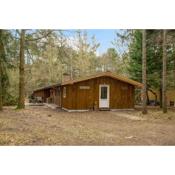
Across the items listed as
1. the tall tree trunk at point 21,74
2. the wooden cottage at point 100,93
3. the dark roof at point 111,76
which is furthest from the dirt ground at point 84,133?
the wooden cottage at point 100,93

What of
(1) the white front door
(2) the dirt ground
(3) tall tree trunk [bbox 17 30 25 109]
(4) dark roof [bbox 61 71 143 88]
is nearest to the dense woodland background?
(3) tall tree trunk [bbox 17 30 25 109]

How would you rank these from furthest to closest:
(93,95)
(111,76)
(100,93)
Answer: (100,93) → (93,95) → (111,76)

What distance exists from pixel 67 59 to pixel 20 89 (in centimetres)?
179

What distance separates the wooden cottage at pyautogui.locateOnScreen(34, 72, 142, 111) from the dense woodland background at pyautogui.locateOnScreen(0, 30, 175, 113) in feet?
1.47

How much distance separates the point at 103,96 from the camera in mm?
10891

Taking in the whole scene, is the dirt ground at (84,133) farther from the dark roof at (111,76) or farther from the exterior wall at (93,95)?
the exterior wall at (93,95)

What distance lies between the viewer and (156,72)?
10.5 meters

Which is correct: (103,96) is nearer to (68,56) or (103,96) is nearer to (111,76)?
(111,76)

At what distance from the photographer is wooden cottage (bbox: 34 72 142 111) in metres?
10.7

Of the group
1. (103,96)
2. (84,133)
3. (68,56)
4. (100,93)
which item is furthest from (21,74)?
(103,96)

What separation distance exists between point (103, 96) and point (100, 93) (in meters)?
0.16

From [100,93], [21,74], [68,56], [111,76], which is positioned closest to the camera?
[68,56]
